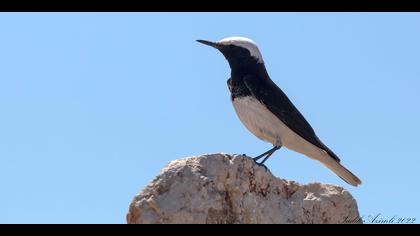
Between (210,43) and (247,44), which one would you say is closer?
(247,44)

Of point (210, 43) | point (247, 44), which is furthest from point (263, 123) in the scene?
point (210, 43)

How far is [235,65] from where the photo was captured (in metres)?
12.0

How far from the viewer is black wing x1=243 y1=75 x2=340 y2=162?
11453 millimetres

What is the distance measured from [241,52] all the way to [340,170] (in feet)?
7.66

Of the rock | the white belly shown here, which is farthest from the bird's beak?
the rock

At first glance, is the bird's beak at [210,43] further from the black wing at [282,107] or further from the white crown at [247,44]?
the black wing at [282,107]

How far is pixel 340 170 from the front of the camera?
11.6 m

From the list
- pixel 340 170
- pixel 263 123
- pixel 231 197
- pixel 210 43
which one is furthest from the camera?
pixel 210 43

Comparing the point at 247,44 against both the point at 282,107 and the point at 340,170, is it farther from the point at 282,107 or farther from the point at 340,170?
the point at 340,170

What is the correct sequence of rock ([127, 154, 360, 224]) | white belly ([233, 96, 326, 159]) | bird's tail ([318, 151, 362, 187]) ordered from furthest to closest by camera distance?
bird's tail ([318, 151, 362, 187]), white belly ([233, 96, 326, 159]), rock ([127, 154, 360, 224])

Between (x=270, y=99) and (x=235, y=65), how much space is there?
0.92m

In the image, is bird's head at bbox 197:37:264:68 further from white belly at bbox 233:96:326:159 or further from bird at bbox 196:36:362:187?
white belly at bbox 233:96:326:159
